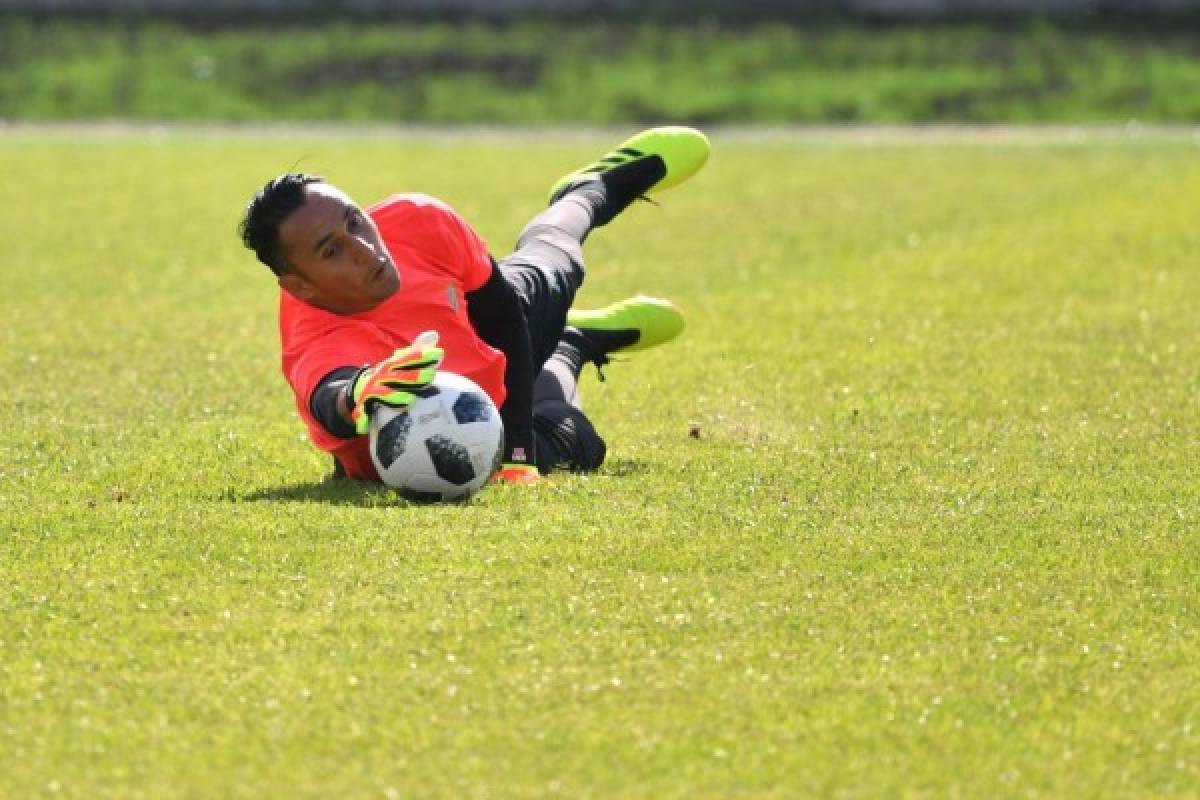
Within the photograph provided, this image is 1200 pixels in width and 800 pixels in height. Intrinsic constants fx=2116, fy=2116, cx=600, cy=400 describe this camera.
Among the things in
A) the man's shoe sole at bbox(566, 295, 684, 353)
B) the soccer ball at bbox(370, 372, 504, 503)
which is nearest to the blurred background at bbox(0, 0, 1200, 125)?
the man's shoe sole at bbox(566, 295, 684, 353)

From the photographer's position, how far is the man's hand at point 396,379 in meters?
7.54

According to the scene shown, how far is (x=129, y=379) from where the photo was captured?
11.4 meters

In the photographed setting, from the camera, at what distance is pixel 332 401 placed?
7867mm

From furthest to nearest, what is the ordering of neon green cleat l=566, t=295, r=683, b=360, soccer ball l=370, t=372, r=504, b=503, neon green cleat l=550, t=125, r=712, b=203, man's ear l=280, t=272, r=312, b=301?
neon green cleat l=550, t=125, r=712, b=203, neon green cleat l=566, t=295, r=683, b=360, man's ear l=280, t=272, r=312, b=301, soccer ball l=370, t=372, r=504, b=503

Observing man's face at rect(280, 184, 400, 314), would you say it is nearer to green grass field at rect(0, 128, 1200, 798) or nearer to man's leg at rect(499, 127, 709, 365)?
green grass field at rect(0, 128, 1200, 798)

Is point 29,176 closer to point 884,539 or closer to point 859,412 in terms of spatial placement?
point 859,412

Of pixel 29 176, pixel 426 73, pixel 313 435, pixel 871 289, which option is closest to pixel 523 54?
pixel 426 73

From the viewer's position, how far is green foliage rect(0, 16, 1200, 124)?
110 ft

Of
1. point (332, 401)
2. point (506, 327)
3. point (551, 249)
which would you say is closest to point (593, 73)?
point (551, 249)

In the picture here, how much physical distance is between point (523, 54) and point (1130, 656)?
31.7 meters

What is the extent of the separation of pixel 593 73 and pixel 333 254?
28231mm

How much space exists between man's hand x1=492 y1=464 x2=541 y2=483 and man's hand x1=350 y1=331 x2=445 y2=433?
708 mm

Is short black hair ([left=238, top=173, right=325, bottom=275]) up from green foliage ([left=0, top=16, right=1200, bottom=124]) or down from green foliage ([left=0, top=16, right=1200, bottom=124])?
up

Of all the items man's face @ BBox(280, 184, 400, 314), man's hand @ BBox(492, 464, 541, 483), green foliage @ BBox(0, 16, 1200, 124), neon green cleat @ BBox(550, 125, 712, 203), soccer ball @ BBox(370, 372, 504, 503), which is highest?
man's face @ BBox(280, 184, 400, 314)
